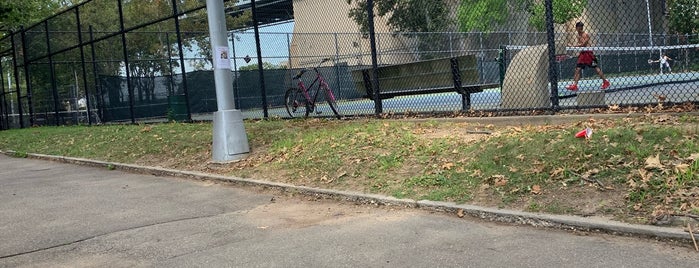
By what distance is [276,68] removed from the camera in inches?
766

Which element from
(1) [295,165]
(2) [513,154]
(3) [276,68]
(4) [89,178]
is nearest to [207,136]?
(4) [89,178]

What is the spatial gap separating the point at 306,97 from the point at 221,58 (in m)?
4.18

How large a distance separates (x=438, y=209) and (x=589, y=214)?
52.4 inches

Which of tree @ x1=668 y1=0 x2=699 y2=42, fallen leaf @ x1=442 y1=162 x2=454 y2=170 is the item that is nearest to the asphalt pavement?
Result: fallen leaf @ x1=442 y1=162 x2=454 y2=170

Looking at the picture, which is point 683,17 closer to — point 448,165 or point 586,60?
point 586,60

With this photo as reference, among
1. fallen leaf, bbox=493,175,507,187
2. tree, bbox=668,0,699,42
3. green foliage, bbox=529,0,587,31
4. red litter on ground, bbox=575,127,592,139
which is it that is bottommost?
fallen leaf, bbox=493,175,507,187

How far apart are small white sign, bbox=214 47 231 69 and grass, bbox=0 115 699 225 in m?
1.40

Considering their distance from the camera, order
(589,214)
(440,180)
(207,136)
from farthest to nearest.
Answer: (207,136), (440,180), (589,214)

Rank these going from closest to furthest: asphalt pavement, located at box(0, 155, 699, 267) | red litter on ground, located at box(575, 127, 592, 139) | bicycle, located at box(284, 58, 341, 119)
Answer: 1. asphalt pavement, located at box(0, 155, 699, 267)
2. red litter on ground, located at box(575, 127, 592, 139)
3. bicycle, located at box(284, 58, 341, 119)

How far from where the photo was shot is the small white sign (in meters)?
8.30

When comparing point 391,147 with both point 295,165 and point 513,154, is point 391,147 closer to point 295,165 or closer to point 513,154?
point 295,165

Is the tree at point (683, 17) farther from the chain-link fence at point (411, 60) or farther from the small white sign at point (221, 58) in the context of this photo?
the small white sign at point (221, 58)

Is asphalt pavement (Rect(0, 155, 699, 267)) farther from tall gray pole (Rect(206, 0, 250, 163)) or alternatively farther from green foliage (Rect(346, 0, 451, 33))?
green foliage (Rect(346, 0, 451, 33))

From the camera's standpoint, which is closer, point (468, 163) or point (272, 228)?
point (272, 228)
